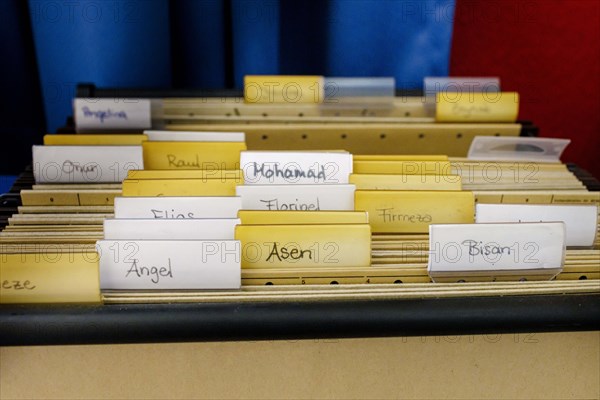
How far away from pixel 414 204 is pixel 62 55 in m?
0.69

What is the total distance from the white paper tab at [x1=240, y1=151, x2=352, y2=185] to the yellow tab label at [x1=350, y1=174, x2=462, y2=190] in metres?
0.02

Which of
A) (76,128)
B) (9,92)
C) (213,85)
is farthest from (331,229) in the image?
(9,92)

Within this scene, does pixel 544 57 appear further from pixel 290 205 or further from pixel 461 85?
pixel 290 205

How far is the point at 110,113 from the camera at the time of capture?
75cm

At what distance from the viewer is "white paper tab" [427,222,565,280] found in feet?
1.67

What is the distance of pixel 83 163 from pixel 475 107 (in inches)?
20.9

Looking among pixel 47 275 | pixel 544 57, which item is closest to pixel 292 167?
pixel 47 275

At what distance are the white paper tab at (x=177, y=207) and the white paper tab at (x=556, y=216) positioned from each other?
0.82 ft

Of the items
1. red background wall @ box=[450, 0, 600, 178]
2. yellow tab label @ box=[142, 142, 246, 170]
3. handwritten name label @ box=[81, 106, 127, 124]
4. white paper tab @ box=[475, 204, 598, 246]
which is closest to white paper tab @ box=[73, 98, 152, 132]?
handwritten name label @ box=[81, 106, 127, 124]

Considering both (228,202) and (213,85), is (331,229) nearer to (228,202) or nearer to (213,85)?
(228,202)

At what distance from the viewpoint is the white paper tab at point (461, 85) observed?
35.0 inches

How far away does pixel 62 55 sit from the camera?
960 millimetres

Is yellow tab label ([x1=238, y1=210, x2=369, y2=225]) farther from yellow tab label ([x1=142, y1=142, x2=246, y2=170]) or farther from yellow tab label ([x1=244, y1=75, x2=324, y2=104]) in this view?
yellow tab label ([x1=244, y1=75, x2=324, y2=104])

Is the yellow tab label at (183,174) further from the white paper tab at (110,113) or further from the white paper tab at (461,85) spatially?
the white paper tab at (461,85)
